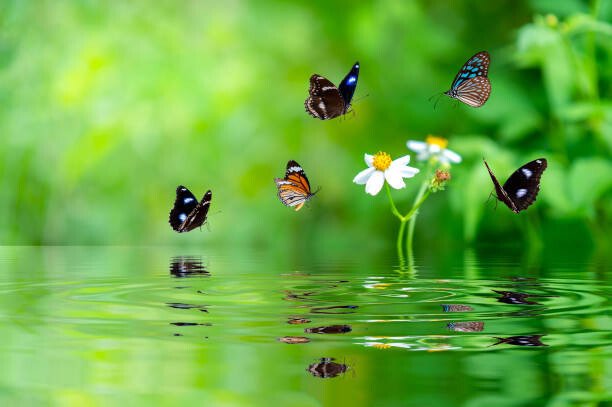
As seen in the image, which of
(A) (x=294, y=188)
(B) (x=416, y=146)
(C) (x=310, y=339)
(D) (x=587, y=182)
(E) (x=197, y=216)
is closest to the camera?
(C) (x=310, y=339)

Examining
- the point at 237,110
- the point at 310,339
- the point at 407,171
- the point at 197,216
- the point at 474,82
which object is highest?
the point at 237,110

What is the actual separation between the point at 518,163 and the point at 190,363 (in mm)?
3072

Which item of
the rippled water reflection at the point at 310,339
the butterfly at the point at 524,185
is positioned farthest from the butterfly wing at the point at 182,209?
the butterfly at the point at 524,185

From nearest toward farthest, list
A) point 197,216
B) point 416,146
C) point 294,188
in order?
point 294,188 < point 197,216 < point 416,146

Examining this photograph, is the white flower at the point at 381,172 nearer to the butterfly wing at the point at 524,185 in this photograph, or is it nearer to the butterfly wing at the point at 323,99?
the butterfly wing at the point at 323,99

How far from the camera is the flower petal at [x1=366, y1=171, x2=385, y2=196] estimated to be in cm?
259

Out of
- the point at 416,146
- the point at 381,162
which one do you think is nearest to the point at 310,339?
the point at 381,162

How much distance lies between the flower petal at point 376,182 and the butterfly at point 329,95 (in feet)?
0.74

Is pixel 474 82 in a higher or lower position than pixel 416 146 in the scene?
higher

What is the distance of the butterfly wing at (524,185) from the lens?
2.66 metres

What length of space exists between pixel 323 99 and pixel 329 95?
0.02 meters

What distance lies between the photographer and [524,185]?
271cm

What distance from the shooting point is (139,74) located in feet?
17.6

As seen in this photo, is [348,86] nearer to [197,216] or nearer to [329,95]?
[329,95]
